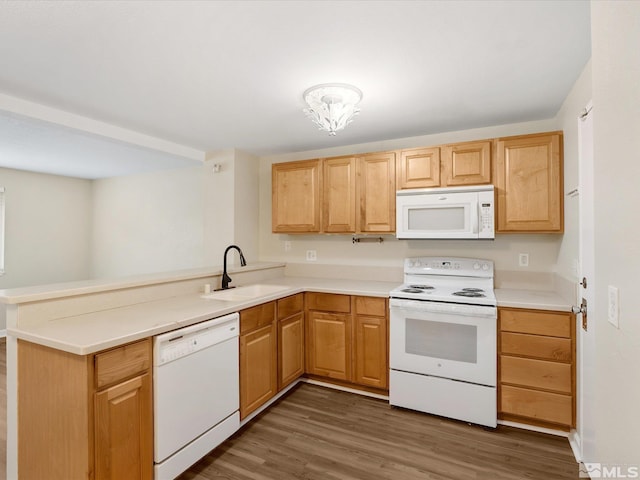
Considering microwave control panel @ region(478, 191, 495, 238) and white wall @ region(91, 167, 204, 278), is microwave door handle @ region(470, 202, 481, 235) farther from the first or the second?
white wall @ region(91, 167, 204, 278)

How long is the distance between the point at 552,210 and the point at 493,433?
66.2 inches

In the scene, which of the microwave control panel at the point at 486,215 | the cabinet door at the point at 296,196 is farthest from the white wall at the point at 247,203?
the microwave control panel at the point at 486,215

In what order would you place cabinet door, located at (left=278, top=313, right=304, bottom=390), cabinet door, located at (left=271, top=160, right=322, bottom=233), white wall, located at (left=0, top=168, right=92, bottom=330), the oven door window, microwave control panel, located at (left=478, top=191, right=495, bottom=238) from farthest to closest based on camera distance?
white wall, located at (left=0, top=168, right=92, bottom=330) < cabinet door, located at (left=271, top=160, right=322, bottom=233) < cabinet door, located at (left=278, top=313, right=304, bottom=390) < microwave control panel, located at (left=478, top=191, right=495, bottom=238) < the oven door window

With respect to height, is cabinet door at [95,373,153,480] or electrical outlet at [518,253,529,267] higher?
electrical outlet at [518,253,529,267]

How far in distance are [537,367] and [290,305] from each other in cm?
189

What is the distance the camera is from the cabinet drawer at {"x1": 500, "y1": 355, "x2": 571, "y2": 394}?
2.20 metres

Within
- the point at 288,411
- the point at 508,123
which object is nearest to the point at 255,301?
the point at 288,411

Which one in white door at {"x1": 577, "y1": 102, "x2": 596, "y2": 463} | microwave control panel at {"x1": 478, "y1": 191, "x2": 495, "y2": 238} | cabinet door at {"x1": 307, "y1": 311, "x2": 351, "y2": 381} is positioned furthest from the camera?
cabinet door at {"x1": 307, "y1": 311, "x2": 351, "y2": 381}

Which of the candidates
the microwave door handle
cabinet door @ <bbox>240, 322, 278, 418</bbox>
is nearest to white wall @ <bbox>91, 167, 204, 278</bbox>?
cabinet door @ <bbox>240, 322, 278, 418</bbox>

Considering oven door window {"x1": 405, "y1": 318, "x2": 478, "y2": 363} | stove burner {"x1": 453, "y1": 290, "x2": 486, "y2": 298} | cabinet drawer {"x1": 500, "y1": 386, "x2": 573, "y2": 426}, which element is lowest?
cabinet drawer {"x1": 500, "y1": 386, "x2": 573, "y2": 426}

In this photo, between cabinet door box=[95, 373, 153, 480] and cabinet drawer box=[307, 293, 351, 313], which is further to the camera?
cabinet drawer box=[307, 293, 351, 313]

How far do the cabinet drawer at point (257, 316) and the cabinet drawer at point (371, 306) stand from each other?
0.74 meters

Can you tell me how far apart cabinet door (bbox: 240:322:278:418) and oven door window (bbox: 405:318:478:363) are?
3.57ft

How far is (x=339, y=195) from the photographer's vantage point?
10.8ft
